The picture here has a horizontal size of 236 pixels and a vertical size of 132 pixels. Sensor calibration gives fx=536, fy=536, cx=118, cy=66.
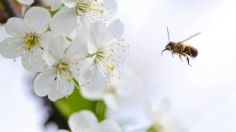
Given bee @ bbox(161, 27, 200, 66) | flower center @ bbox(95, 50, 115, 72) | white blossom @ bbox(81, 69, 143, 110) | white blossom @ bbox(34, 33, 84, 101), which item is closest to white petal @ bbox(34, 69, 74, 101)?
white blossom @ bbox(34, 33, 84, 101)

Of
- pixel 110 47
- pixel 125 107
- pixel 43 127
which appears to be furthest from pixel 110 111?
pixel 110 47

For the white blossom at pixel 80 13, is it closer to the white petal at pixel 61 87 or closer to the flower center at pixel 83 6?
the flower center at pixel 83 6

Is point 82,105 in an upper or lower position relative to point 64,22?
lower

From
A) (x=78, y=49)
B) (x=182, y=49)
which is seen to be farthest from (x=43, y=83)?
(x=182, y=49)

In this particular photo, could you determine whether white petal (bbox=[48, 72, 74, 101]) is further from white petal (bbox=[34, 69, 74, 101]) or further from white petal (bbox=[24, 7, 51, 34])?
white petal (bbox=[24, 7, 51, 34])

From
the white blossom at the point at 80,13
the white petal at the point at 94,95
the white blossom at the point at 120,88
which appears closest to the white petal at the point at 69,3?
the white blossom at the point at 80,13

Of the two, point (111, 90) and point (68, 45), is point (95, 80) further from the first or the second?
point (111, 90)
